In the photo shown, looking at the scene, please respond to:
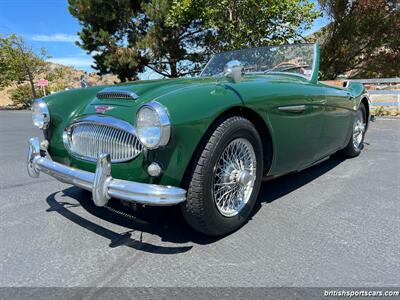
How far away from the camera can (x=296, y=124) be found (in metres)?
2.90

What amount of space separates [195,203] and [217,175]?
320 millimetres

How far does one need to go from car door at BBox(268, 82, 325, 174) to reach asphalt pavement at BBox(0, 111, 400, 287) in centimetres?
40

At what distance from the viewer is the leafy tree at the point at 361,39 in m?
14.3

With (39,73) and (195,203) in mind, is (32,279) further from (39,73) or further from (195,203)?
(39,73)

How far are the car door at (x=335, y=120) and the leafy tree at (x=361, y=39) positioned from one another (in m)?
11.9

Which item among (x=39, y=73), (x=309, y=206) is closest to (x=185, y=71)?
(x=309, y=206)

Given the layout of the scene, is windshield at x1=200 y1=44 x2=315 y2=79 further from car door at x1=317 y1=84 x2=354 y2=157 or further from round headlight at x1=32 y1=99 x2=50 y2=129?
round headlight at x1=32 y1=99 x2=50 y2=129

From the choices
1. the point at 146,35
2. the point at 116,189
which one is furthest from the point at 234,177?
the point at 146,35

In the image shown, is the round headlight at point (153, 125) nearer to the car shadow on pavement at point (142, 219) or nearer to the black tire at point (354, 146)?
the car shadow on pavement at point (142, 219)

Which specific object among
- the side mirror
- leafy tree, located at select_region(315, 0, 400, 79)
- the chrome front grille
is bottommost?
the chrome front grille

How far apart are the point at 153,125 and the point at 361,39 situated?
611 inches

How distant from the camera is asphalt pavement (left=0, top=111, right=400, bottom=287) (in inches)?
77.7

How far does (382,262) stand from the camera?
2.09 m

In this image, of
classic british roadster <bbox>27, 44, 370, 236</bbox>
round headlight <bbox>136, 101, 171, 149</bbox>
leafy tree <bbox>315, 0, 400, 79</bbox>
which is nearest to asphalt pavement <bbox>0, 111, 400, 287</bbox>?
classic british roadster <bbox>27, 44, 370, 236</bbox>
